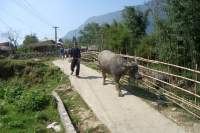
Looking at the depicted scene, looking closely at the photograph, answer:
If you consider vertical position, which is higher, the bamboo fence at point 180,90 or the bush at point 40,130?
the bamboo fence at point 180,90

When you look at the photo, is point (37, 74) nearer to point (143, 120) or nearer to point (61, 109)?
point (61, 109)

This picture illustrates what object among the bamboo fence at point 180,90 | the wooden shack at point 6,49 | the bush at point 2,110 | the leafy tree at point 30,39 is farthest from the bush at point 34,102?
the leafy tree at point 30,39

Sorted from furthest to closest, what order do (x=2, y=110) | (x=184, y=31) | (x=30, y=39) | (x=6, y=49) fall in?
(x=30, y=39) < (x=6, y=49) < (x=184, y=31) < (x=2, y=110)

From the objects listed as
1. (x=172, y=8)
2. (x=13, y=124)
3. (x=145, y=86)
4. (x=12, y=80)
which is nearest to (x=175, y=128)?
(x=13, y=124)

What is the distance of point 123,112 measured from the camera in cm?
1038

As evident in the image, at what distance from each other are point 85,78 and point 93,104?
5531 mm

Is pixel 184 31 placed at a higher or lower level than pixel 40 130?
higher

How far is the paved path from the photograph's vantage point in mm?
8906

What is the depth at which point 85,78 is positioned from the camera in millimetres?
17141

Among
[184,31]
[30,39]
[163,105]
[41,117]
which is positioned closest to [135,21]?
[184,31]

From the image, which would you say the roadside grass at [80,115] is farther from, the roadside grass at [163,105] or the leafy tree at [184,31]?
the leafy tree at [184,31]

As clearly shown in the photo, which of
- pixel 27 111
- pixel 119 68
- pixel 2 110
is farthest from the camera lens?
pixel 2 110

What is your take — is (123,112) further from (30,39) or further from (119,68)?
(30,39)

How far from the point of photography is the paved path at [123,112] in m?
8.91
